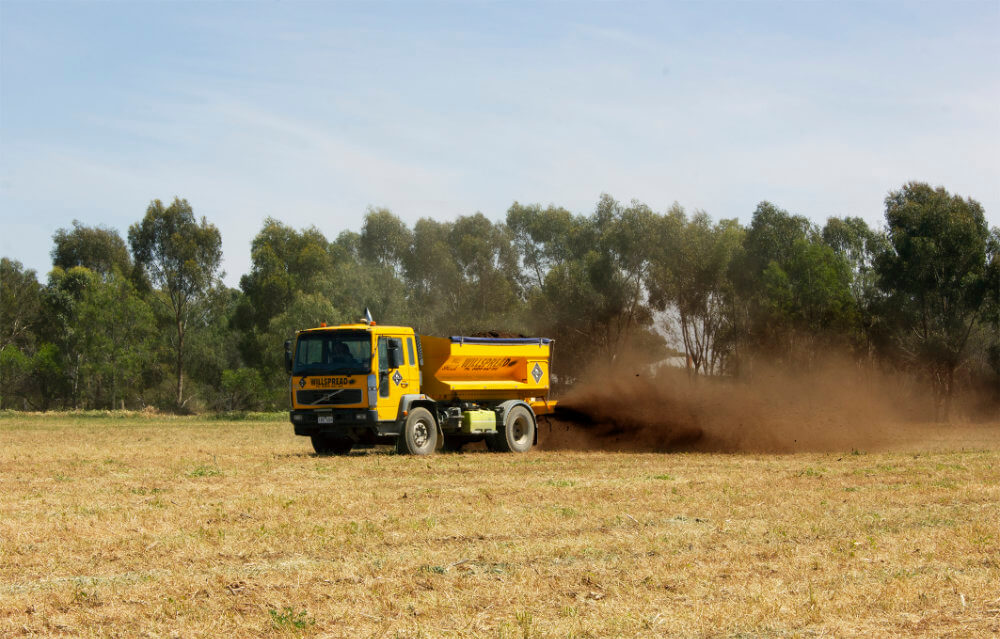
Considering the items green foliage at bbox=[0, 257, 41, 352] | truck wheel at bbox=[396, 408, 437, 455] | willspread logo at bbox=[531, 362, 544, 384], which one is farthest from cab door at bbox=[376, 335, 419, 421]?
green foliage at bbox=[0, 257, 41, 352]

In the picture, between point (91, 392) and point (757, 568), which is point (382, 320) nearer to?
point (91, 392)

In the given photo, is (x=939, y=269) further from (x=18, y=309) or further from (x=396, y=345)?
(x=18, y=309)

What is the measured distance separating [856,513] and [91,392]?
72.7 m

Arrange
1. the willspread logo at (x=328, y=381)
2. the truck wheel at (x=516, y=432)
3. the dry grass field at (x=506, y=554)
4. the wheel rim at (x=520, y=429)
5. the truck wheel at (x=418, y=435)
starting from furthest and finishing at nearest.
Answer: the wheel rim at (x=520, y=429)
the truck wheel at (x=516, y=432)
the truck wheel at (x=418, y=435)
the willspread logo at (x=328, y=381)
the dry grass field at (x=506, y=554)

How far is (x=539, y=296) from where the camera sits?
62875 mm

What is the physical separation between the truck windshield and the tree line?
25222mm

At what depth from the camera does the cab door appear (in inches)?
853

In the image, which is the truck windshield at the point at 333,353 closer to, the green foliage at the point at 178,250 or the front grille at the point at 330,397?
the front grille at the point at 330,397

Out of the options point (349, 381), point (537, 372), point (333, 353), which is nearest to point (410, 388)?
point (349, 381)

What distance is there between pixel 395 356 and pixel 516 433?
15.1 feet

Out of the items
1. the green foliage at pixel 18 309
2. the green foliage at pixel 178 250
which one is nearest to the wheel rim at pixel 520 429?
the green foliage at pixel 178 250

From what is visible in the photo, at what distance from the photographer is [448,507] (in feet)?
42.7

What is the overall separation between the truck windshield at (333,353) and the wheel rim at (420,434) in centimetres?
198

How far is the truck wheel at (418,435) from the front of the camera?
22.1 meters
